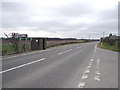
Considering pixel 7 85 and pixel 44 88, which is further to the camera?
pixel 7 85

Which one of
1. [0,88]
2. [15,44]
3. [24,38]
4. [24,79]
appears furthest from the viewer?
[24,38]

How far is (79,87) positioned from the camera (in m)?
5.66

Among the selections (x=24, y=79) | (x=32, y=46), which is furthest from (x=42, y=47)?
(x=24, y=79)

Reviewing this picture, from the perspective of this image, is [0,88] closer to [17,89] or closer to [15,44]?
[17,89]

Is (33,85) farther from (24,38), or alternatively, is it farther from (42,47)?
(42,47)

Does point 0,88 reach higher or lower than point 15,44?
lower

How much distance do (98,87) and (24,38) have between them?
19207 mm

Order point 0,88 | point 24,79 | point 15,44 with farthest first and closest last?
point 15,44
point 24,79
point 0,88

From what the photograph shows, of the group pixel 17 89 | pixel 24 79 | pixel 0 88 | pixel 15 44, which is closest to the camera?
pixel 17 89

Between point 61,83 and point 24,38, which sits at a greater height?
point 24,38

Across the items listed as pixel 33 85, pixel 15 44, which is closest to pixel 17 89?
pixel 33 85

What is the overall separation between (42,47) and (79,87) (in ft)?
82.5

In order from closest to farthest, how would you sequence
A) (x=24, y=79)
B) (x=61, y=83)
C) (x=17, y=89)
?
(x=17, y=89) → (x=61, y=83) → (x=24, y=79)

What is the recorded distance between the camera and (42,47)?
30.4 m
